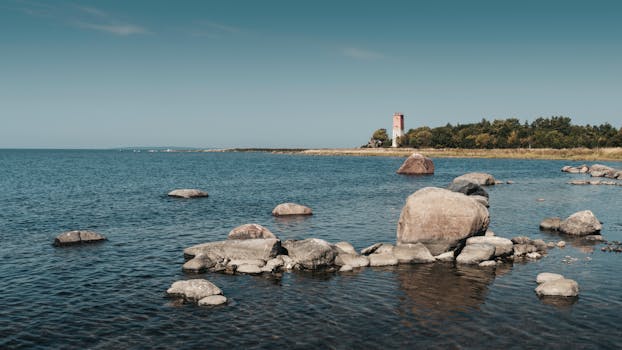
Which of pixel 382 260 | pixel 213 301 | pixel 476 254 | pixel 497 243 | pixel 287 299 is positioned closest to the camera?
pixel 213 301

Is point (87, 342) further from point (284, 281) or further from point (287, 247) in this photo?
point (287, 247)

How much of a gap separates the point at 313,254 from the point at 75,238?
1605 centimetres

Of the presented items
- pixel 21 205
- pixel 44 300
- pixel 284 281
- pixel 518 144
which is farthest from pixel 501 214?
pixel 518 144

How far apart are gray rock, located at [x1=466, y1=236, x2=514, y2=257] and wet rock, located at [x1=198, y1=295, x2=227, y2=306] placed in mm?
15177

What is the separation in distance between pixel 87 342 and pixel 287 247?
12.5 meters

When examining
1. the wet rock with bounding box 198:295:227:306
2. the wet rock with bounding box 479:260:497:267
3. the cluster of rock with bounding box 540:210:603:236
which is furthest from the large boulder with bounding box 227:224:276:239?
the cluster of rock with bounding box 540:210:603:236

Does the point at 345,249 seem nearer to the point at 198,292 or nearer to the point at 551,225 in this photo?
the point at 198,292

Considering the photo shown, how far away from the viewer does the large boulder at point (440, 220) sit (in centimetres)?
2695

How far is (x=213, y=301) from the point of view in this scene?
63.6ft

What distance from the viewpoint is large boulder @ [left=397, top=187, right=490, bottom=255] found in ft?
88.4

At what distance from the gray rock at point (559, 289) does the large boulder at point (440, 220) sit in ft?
21.6

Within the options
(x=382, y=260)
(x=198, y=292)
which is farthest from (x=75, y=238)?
(x=382, y=260)

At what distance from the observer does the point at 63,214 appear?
141ft

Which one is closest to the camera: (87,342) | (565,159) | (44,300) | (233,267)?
(87,342)
